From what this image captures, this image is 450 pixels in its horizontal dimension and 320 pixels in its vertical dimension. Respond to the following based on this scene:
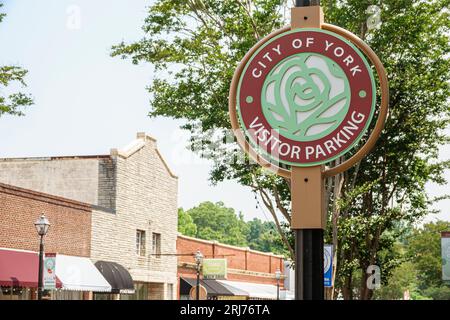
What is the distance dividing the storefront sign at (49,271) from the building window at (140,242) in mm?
14273

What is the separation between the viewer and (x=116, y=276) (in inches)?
1320

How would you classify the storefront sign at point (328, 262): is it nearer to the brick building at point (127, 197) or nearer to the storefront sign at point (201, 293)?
the brick building at point (127, 197)

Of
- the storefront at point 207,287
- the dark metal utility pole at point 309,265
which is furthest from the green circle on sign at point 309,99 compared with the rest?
the storefront at point 207,287

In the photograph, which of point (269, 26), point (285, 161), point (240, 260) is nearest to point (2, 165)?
point (240, 260)

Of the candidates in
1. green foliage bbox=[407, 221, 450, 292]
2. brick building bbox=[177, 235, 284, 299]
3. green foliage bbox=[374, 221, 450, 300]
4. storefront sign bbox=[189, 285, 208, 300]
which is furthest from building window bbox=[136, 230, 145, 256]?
green foliage bbox=[407, 221, 450, 292]

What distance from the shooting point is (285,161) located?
181 inches

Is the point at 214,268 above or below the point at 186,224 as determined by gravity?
below

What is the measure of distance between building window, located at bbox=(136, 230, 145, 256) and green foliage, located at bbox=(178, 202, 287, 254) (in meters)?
26.9

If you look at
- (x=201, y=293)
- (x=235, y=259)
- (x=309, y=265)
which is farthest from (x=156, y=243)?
(x=309, y=265)

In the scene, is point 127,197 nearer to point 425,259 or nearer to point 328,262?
point 328,262

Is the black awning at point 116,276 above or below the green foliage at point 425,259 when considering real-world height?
below

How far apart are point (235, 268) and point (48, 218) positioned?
878 inches

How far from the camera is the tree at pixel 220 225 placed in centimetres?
6812

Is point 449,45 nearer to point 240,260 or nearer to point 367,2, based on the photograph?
point 367,2
